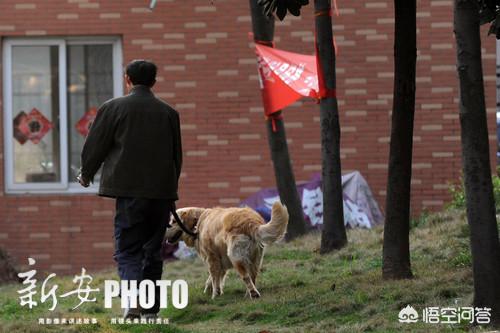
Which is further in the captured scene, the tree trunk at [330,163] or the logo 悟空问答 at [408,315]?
the tree trunk at [330,163]

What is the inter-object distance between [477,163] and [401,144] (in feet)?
5.92

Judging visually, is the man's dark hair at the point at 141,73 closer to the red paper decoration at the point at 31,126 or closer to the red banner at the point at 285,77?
the red banner at the point at 285,77

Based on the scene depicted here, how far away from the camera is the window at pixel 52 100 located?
1555cm

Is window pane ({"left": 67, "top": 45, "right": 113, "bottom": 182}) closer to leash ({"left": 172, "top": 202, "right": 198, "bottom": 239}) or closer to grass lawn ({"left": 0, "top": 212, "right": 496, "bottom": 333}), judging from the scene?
grass lawn ({"left": 0, "top": 212, "right": 496, "bottom": 333})

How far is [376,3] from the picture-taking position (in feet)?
50.3

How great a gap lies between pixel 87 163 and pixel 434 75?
796 cm

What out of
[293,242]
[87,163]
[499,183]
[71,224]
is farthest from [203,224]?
[71,224]

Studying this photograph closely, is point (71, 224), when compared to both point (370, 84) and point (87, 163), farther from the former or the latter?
point (87, 163)

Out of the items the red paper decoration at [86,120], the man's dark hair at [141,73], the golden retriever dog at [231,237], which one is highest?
the man's dark hair at [141,73]

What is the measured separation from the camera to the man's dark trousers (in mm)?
8266

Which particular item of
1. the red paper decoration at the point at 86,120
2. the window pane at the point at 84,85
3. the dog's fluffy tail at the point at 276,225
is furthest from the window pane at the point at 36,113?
the dog's fluffy tail at the point at 276,225

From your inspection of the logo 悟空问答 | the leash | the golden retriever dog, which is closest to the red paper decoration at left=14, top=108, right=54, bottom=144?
the golden retriever dog

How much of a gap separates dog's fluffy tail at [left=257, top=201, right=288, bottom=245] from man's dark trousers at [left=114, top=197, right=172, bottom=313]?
3.73ft

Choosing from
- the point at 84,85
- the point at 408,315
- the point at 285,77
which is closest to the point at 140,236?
the point at 408,315
